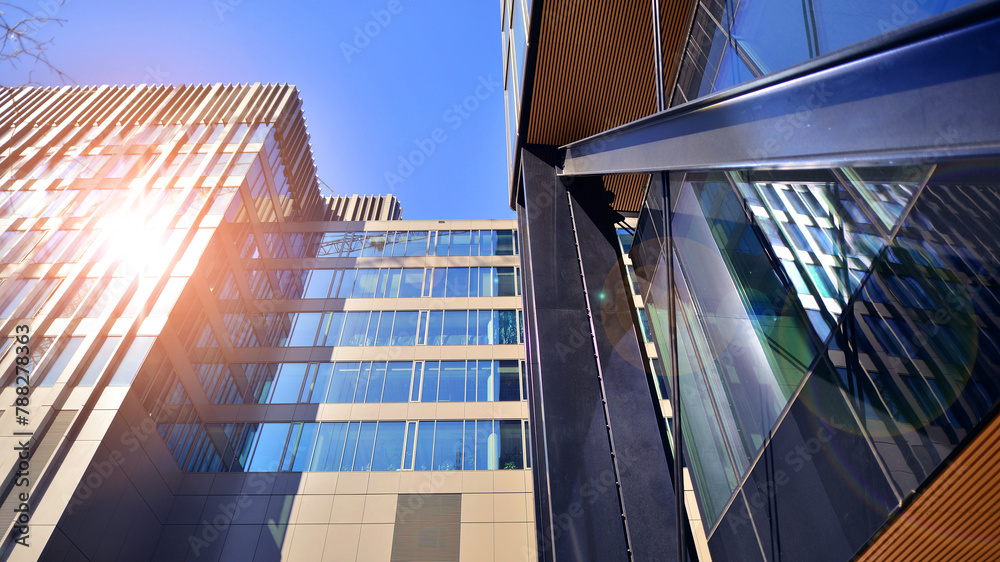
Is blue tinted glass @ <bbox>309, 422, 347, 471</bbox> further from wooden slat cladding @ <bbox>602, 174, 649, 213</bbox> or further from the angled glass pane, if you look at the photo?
wooden slat cladding @ <bbox>602, 174, 649, 213</bbox>

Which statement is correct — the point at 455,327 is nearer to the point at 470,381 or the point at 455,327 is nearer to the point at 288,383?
the point at 470,381

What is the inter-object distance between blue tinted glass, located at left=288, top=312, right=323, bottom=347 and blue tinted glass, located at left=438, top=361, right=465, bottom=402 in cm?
832

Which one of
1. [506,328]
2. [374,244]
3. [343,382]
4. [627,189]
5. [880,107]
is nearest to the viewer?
[880,107]

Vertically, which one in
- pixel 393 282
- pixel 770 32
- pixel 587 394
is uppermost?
pixel 393 282

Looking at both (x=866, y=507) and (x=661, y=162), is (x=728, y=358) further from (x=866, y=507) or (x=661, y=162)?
(x=661, y=162)

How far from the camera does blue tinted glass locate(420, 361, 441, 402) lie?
2661 centimetres

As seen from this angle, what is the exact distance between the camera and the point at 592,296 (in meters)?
8.27

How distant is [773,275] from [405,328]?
25.3 metres

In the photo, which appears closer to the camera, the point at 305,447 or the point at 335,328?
the point at 305,447

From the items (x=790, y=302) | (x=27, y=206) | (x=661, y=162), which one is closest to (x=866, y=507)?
(x=790, y=302)

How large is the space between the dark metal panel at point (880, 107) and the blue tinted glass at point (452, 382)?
24.3 metres

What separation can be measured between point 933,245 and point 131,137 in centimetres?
4205

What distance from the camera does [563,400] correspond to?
7238 millimetres

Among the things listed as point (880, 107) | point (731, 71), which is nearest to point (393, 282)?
point (731, 71)
